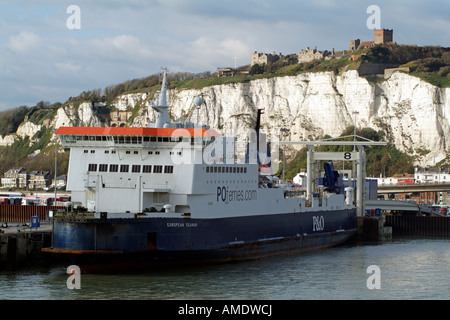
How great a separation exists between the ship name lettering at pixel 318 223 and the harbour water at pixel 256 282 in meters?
5.81

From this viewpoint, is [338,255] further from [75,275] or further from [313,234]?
[75,275]

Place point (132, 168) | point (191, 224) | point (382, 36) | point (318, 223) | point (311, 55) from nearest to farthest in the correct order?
point (191, 224) → point (132, 168) → point (318, 223) → point (382, 36) → point (311, 55)

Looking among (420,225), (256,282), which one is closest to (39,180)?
(420,225)

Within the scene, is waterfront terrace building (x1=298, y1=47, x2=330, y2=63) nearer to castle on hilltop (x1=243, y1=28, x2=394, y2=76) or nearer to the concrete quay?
castle on hilltop (x1=243, y1=28, x2=394, y2=76)

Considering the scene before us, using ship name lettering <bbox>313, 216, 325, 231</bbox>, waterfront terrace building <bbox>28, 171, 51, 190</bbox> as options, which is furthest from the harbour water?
waterfront terrace building <bbox>28, 171, 51, 190</bbox>

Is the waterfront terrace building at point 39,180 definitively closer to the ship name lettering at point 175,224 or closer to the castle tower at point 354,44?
the castle tower at point 354,44

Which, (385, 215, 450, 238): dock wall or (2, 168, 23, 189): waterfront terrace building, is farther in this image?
(2, 168, 23, 189): waterfront terrace building

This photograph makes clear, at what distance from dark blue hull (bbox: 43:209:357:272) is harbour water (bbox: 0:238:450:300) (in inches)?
21.1

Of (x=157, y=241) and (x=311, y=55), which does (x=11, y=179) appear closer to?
(x=311, y=55)

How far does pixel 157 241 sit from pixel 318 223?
15.8m

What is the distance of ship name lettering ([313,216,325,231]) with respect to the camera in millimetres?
42406

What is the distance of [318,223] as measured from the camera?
42.9 metres

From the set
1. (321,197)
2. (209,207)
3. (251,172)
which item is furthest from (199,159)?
(321,197)

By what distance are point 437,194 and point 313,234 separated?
208 ft
